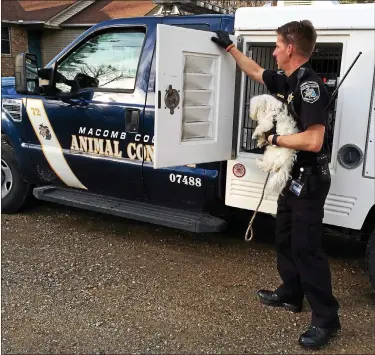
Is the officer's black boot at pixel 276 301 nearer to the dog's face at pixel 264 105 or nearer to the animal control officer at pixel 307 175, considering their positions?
the animal control officer at pixel 307 175

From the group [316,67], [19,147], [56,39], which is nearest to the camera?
[316,67]

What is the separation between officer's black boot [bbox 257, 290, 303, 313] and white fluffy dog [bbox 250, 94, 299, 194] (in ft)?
2.75

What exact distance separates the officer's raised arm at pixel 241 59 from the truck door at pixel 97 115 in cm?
84

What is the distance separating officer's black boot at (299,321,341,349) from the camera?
115 inches

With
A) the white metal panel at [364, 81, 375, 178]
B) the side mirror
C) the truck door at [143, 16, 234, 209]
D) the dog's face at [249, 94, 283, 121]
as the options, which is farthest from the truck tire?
the white metal panel at [364, 81, 375, 178]

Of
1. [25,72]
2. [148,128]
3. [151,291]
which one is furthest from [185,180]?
[25,72]

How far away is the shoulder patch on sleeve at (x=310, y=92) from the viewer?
275 cm

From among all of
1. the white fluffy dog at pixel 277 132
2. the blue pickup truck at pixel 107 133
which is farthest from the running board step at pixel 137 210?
the white fluffy dog at pixel 277 132

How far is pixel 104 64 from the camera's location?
4.41 meters

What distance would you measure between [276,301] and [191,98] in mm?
1542

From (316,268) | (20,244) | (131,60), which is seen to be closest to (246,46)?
(131,60)

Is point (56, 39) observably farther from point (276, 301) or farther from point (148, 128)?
point (276, 301)

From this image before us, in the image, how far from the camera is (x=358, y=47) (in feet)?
10.4

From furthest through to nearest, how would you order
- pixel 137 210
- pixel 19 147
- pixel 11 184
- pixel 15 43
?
1. pixel 15 43
2. pixel 11 184
3. pixel 19 147
4. pixel 137 210
